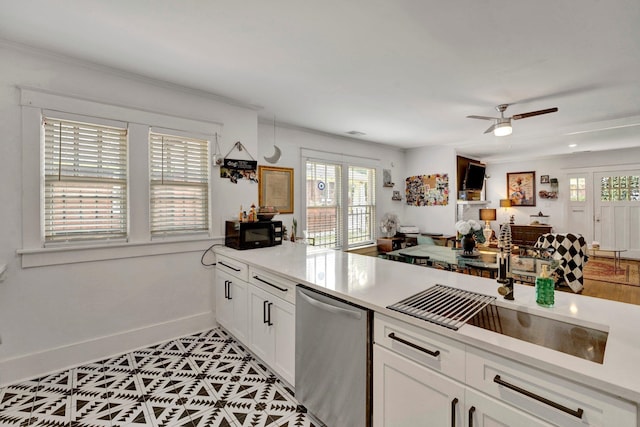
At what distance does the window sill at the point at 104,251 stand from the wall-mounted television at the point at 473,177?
5.12 m

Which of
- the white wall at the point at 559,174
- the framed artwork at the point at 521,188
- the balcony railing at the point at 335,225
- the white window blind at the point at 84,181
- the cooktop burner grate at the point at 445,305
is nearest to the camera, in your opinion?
the cooktop burner grate at the point at 445,305

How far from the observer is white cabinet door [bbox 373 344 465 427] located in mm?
1134

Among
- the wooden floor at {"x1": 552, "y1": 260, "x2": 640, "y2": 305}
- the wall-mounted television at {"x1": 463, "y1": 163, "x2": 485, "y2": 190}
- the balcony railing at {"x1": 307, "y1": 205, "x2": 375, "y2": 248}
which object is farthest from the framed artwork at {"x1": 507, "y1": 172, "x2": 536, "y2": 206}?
the balcony railing at {"x1": 307, "y1": 205, "x2": 375, "y2": 248}

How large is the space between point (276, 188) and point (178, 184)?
58.9 inches

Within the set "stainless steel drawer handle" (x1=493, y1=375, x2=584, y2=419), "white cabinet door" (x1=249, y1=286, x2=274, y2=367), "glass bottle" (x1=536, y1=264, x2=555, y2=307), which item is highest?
"glass bottle" (x1=536, y1=264, x2=555, y2=307)

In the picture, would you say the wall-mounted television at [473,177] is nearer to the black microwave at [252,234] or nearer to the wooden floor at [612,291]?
the wooden floor at [612,291]

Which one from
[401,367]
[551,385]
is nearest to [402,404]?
[401,367]

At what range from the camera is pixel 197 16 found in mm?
1784

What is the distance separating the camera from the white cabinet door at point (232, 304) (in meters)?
2.50

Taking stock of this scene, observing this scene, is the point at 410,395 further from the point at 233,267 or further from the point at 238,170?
the point at 238,170

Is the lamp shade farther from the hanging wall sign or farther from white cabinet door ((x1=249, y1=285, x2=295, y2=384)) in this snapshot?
white cabinet door ((x1=249, y1=285, x2=295, y2=384))

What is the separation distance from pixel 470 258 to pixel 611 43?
2.11 metres

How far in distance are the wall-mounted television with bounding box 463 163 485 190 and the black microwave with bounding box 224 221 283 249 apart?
4.49 metres

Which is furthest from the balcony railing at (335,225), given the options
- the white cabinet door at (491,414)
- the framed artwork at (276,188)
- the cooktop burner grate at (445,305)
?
the white cabinet door at (491,414)
